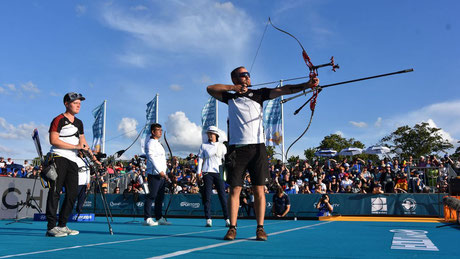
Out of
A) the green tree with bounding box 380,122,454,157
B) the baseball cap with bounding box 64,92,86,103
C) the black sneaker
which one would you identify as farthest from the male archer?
the green tree with bounding box 380,122,454,157

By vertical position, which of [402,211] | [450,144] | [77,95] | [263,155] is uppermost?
[450,144]

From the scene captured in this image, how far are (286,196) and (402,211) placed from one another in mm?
3933

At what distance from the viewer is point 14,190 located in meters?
10.2

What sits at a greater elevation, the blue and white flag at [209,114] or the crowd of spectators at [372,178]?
the blue and white flag at [209,114]

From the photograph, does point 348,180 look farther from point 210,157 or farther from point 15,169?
point 15,169

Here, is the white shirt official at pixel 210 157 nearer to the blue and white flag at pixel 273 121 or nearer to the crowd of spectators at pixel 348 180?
the crowd of spectators at pixel 348 180

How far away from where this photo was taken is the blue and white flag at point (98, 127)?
30.1 meters

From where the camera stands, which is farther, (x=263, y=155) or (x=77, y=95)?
(x=77, y=95)

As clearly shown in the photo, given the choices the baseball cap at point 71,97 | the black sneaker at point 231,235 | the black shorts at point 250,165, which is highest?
the baseball cap at point 71,97

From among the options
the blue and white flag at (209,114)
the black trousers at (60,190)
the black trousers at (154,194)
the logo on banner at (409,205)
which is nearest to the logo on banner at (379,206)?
the logo on banner at (409,205)

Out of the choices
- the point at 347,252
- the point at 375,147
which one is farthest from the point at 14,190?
the point at 375,147

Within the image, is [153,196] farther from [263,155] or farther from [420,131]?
[420,131]

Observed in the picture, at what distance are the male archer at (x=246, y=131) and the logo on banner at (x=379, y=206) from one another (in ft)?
32.3

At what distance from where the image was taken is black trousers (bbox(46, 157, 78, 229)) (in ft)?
16.5
